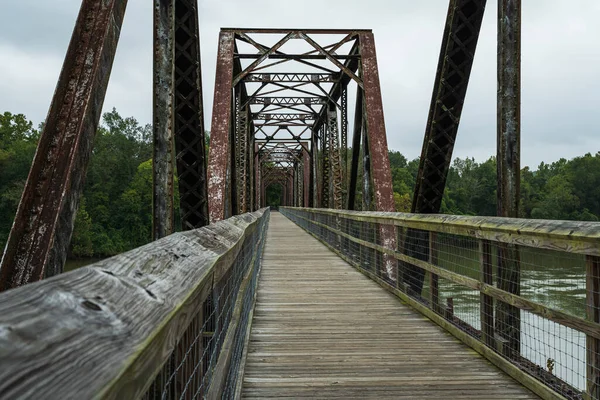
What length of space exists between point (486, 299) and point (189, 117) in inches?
146

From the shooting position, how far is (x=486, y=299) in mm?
3898

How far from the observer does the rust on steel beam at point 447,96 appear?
19.6ft

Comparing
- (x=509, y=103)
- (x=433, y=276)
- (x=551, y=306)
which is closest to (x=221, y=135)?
(x=433, y=276)

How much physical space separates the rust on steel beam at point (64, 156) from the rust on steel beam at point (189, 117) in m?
2.68

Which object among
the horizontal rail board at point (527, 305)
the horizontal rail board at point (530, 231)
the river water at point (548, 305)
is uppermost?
the horizontal rail board at point (530, 231)

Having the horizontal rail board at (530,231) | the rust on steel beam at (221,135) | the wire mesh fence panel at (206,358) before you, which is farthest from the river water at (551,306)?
the rust on steel beam at (221,135)

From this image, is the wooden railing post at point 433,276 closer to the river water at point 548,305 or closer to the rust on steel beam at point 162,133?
the river water at point 548,305

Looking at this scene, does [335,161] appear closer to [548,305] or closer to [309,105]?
[309,105]

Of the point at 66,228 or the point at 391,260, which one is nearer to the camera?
the point at 66,228

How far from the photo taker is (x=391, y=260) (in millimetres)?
7109

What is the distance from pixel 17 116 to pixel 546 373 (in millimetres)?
69016

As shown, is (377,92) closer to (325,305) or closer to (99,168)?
(325,305)

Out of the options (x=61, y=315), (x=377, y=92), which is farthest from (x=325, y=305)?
(x=377, y=92)

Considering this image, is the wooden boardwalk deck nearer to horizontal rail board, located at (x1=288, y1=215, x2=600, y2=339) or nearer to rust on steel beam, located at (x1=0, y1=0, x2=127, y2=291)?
horizontal rail board, located at (x1=288, y1=215, x2=600, y2=339)
